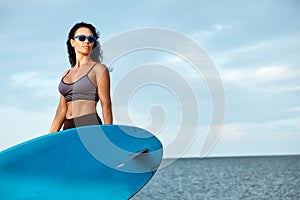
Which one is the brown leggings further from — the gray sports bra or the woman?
the gray sports bra

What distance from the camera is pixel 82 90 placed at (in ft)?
15.4

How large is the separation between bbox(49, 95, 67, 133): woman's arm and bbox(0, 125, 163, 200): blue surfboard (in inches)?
6.4

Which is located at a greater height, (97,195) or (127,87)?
(127,87)

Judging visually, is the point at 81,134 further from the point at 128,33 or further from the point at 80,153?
the point at 128,33

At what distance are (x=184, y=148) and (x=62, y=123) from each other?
1131 mm

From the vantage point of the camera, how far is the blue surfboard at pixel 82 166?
5.06 metres

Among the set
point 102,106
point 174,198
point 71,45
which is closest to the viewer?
point 102,106

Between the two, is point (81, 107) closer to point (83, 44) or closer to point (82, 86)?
point (82, 86)

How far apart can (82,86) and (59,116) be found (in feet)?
1.54

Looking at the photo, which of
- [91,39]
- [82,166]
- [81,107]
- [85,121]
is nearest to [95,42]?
[91,39]

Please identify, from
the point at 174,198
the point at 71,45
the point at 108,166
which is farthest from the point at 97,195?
the point at 174,198

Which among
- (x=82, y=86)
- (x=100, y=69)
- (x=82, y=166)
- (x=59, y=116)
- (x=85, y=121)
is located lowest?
(x=82, y=166)

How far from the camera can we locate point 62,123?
5.04 metres

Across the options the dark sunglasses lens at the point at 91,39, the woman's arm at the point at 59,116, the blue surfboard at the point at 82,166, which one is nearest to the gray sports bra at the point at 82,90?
the woman's arm at the point at 59,116
